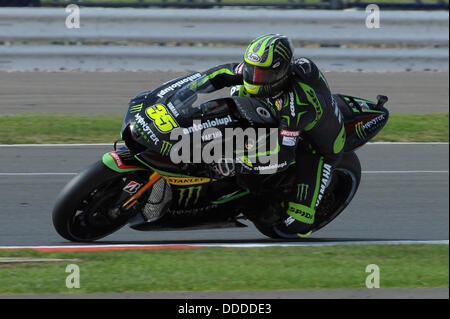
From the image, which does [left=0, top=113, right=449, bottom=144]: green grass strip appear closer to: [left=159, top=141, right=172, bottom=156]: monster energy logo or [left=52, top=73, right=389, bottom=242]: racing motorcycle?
[left=52, top=73, right=389, bottom=242]: racing motorcycle

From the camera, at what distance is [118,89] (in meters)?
12.8

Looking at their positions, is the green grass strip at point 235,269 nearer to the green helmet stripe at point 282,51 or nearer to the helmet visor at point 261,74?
the helmet visor at point 261,74

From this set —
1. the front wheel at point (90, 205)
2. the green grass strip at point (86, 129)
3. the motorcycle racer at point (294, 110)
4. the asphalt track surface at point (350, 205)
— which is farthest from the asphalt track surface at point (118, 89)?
the motorcycle racer at point (294, 110)

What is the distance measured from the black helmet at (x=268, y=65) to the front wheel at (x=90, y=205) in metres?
1.11

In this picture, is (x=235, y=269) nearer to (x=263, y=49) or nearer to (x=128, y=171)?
(x=128, y=171)

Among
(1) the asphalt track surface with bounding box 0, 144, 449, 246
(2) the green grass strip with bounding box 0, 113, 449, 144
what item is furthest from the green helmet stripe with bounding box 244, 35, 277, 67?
(2) the green grass strip with bounding box 0, 113, 449, 144

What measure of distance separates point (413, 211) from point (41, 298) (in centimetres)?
377

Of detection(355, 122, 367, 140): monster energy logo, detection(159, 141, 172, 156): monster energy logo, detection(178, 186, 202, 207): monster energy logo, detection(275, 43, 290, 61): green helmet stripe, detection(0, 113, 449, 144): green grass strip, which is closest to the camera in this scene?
detection(159, 141, 172, 156): monster energy logo

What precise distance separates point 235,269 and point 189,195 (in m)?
0.70

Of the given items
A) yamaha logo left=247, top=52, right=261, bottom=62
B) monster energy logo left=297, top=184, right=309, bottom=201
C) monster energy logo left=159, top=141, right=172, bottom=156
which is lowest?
monster energy logo left=297, top=184, right=309, bottom=201

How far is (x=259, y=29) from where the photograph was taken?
13531 millimetres

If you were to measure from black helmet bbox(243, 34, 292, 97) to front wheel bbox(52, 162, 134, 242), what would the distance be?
111 cm

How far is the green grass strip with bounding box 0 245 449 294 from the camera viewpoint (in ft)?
19.5

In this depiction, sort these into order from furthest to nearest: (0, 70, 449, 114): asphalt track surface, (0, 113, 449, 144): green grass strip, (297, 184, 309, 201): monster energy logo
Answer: (0, 70, 449, 114): asphalt track surface < (0, 113, 449, 144): green grass strip < (297, 184, 309, 201): monster energy logo
